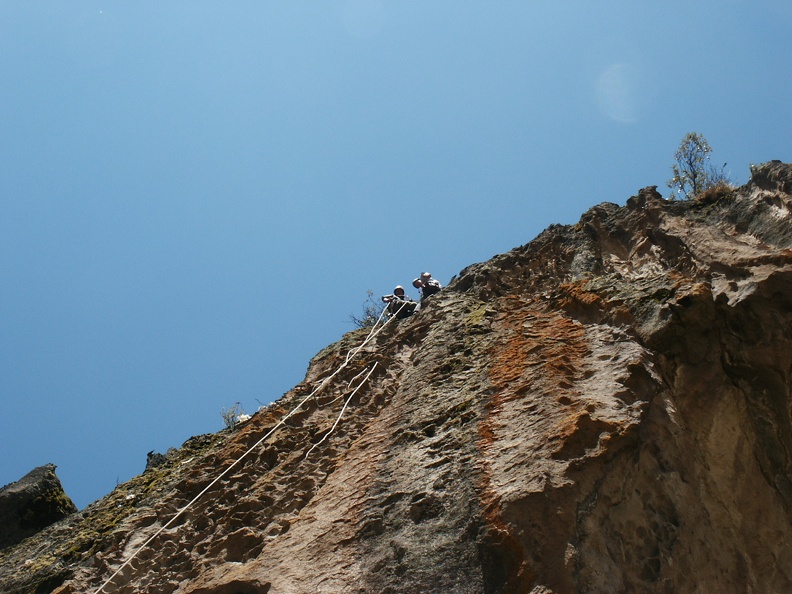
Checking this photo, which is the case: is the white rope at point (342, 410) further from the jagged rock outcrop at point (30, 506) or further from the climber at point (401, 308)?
the jagged rock outcrop at point (30, 506)

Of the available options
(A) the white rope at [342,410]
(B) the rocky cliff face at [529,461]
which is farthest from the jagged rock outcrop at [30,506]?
(A) the white rope at [342,410]

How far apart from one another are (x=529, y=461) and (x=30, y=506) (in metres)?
5.92

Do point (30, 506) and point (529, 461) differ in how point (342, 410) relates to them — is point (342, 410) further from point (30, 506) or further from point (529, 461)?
point (30, 506)

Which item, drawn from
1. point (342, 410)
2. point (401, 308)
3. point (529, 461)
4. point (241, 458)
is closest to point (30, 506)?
point (241, 458)

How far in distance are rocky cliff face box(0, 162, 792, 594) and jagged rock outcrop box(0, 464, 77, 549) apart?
0.51m

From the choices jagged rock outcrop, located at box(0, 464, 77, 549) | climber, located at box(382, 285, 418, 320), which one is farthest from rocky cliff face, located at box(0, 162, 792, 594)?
climber, located at box(382, 285, 418, 320)

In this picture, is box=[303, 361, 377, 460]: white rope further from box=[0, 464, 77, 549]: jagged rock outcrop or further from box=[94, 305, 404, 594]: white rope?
box=[0, 464, 77, 549]: jagged rock outcrop

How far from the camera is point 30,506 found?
27.7 feet

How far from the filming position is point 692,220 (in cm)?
880

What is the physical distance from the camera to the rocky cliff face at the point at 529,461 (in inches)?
191

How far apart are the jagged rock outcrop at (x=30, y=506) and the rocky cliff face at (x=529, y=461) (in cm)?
51

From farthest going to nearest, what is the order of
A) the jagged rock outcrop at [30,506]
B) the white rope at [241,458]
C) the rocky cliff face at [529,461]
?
the jagged rock outcrop at [30,506] → the white rope at [241,458] → the rocky cliff face at [529,461]

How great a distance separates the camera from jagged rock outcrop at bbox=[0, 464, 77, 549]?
26.9ft

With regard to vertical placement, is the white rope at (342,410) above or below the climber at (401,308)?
below
